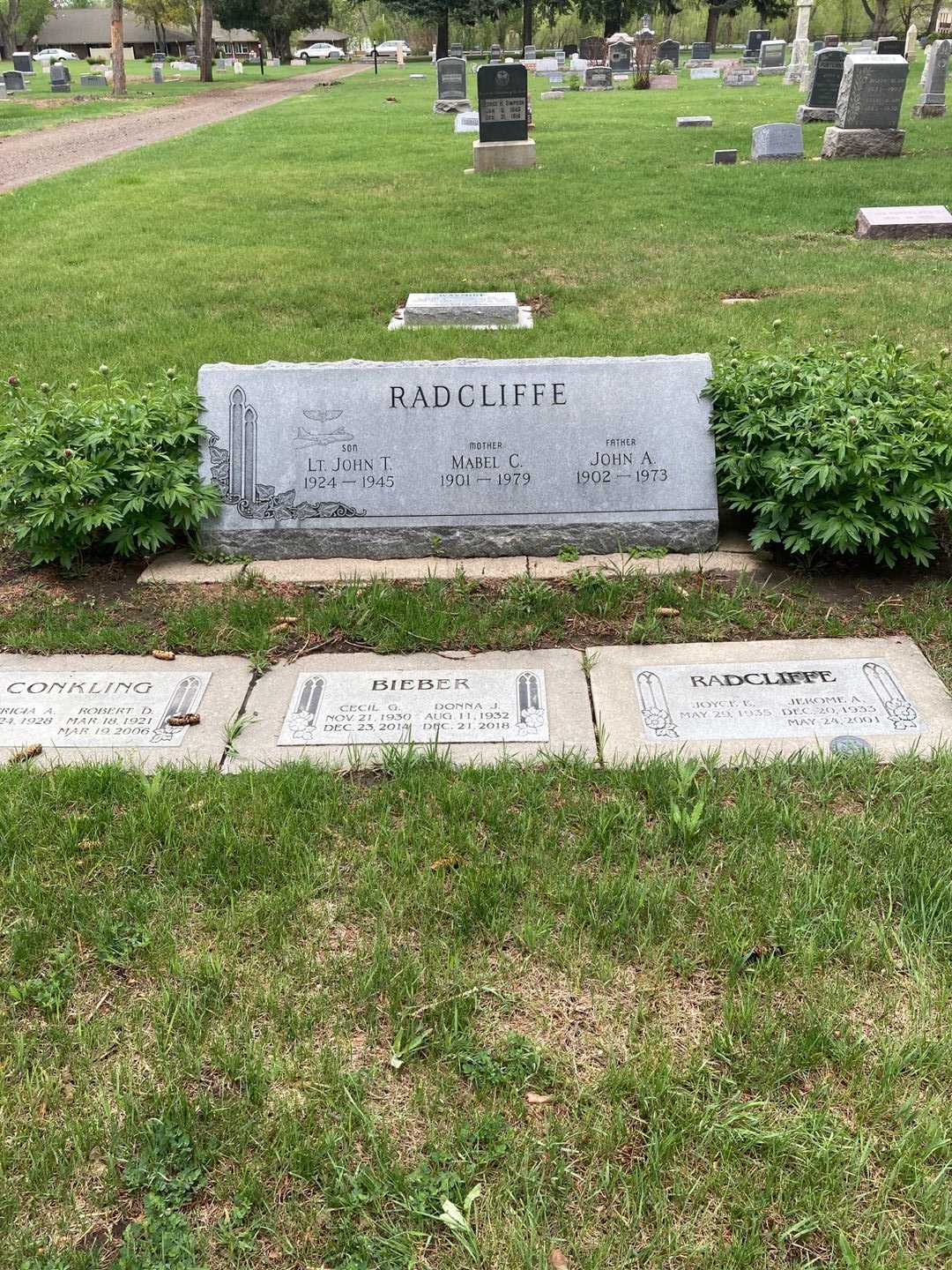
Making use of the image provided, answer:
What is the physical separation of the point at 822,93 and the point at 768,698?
21.3 meters

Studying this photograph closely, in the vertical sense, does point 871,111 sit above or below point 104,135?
above

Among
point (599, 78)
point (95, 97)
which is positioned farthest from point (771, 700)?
point (95, 97)

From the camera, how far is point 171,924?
282cm

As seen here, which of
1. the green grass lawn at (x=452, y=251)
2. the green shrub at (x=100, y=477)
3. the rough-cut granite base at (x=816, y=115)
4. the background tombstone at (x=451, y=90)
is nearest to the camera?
the green shrub at (x=100, y=477)

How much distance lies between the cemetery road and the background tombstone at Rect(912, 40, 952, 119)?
16.9m

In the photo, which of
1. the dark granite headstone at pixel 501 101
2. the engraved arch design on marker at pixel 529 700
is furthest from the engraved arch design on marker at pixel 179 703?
the dark granite headstone at pixel 501 101

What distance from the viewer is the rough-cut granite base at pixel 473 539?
4914 millimetres

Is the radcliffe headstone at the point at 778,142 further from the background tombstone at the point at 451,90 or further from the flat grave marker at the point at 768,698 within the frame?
the flat grave marker at the point at 768,698

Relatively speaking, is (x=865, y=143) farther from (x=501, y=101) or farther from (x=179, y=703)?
(x=179, y=703)

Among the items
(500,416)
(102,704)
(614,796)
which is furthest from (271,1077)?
(500,416)

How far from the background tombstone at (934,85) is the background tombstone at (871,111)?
19.8 feet

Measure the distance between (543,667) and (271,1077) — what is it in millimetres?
2060

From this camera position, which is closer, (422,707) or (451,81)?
(422,707)

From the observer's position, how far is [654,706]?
3.77 meters
